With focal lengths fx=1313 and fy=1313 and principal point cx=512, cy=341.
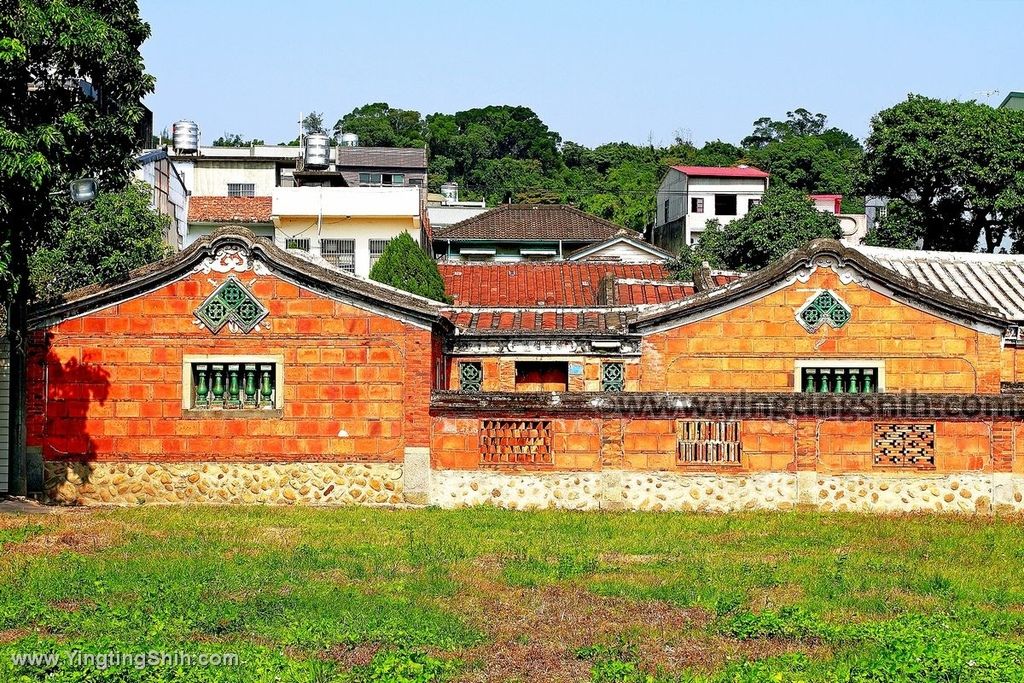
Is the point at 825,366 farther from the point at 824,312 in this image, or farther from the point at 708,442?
the point at 708,442

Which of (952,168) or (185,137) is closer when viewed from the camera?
(952,168)

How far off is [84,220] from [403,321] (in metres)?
18.1

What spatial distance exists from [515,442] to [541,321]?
6025mm

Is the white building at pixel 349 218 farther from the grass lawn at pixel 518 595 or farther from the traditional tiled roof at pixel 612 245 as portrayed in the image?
the grass lawn at pixel 518 595

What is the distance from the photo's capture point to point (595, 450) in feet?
63.1

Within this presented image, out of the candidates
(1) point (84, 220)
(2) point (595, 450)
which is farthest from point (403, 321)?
(1) point (84, 220)

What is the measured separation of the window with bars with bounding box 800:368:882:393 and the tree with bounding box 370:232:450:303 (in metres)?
13.7

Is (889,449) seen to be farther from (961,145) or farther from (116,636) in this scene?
(961,145)

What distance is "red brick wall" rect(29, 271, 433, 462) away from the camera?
2030 centimetres

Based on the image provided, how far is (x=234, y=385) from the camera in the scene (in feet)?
67.5

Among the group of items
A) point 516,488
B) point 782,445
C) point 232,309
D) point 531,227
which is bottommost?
point 516,488

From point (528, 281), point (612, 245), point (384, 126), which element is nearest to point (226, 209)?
point (612, 245)

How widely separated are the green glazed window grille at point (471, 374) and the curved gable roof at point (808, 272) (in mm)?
3092

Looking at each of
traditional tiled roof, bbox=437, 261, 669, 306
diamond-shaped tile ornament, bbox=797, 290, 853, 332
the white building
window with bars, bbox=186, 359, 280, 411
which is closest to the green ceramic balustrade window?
window with bars, bbox=186, 359, 280, 411
